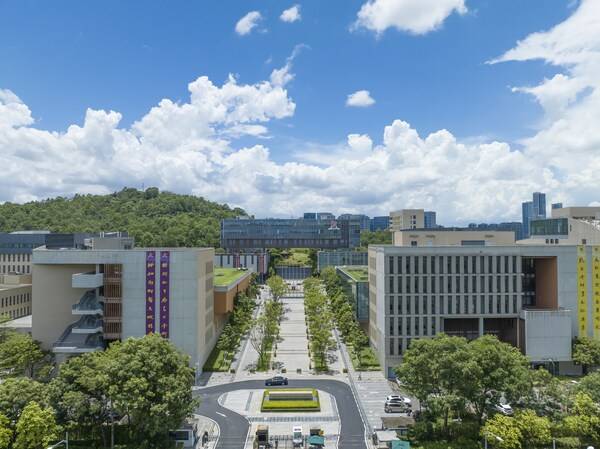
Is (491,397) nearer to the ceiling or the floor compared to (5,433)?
nearer to the ceiling

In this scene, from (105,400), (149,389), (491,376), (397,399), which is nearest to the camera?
(149,389)

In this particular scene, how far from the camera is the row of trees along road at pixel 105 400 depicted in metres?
37.2

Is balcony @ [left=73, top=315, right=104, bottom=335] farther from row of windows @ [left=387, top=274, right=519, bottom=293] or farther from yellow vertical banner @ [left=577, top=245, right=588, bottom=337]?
yellow vertical banner @ [left=577, top=245, right=588, bottom=337]

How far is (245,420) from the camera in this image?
48375mm

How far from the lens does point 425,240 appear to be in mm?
79812

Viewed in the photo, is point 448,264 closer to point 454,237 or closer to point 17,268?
point 454,237

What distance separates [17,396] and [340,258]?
4775 inches

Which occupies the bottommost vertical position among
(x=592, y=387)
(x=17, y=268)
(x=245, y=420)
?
(x=245, y=420)

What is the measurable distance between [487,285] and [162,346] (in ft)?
147

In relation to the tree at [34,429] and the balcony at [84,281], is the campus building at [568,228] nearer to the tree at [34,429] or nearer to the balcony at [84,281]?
the balcony at [84,281]

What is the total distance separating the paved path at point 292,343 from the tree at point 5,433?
36.6 m

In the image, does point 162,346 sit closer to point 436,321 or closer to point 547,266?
point 436,321

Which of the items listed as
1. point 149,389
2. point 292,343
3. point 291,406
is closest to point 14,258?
point 292,343

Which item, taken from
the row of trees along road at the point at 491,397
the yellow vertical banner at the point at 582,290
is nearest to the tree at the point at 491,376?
the row of trees along road at the point at 491,397
